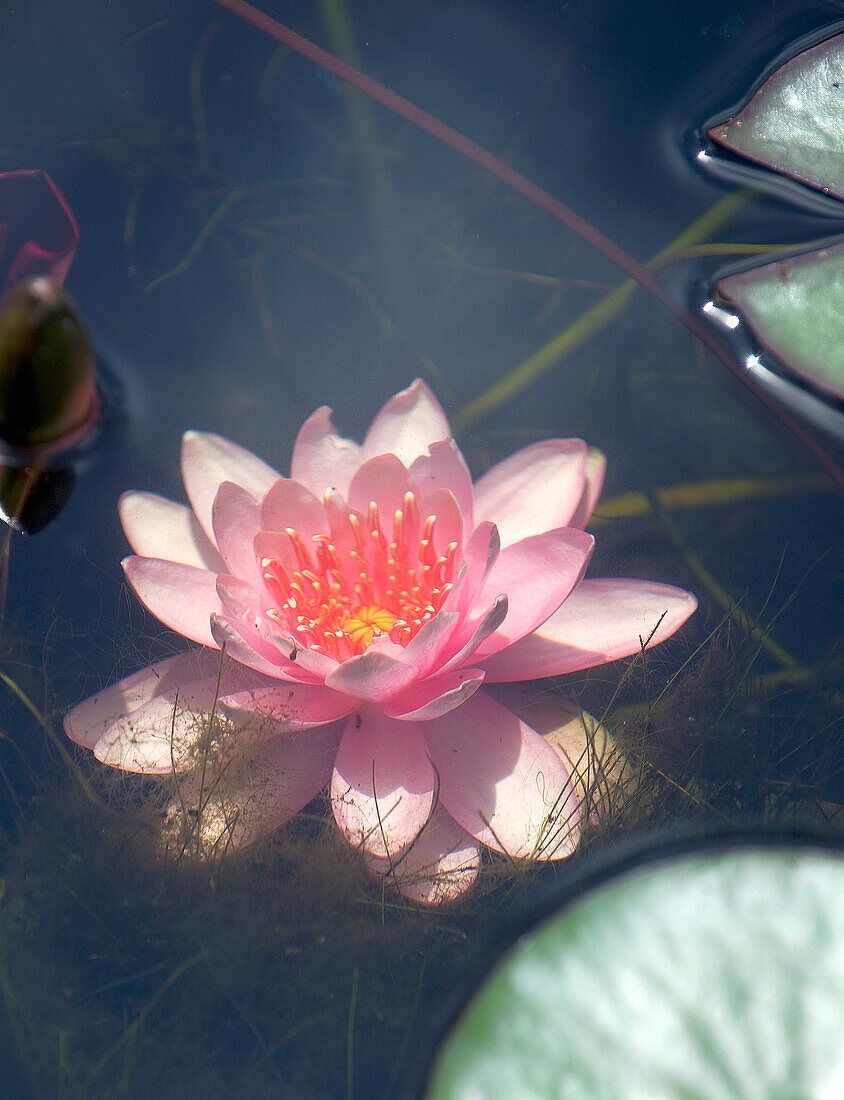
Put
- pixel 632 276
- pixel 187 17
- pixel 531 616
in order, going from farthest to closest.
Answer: pixel 187 17
pixel 632 276
pixel 531 616

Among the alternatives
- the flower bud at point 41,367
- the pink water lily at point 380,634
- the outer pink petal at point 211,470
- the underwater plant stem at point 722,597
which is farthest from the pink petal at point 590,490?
the flower bud at point 41,367

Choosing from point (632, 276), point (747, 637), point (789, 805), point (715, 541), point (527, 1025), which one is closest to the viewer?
point (527, 1025)

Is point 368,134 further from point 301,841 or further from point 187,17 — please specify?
point 301,841

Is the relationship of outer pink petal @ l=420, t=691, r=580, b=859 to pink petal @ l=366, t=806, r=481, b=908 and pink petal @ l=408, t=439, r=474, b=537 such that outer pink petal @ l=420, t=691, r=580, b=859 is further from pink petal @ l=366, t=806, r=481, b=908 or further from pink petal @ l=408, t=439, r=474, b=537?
pink petal @ l=408, t=439, r=474, b=537

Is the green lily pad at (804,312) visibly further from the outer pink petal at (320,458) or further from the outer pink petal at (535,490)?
the outer pink petal at (320,458)

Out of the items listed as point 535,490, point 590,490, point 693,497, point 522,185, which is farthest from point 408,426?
point 522,185

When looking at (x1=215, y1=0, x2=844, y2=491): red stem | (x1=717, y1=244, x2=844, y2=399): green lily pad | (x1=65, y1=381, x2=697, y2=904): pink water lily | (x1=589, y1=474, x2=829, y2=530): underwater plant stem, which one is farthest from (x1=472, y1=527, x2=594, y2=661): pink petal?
(x1=215, y1=0, x2=844, y2=491): red stem

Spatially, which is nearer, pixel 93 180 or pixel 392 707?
pixel 392 707

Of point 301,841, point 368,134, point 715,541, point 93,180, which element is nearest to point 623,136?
point 368,134
